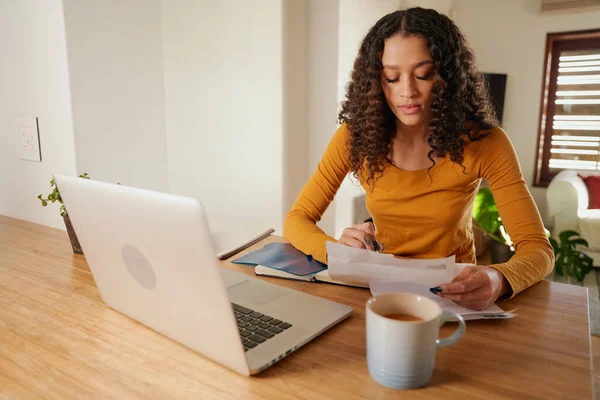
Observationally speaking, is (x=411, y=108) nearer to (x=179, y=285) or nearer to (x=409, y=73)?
(x=409, y=73)

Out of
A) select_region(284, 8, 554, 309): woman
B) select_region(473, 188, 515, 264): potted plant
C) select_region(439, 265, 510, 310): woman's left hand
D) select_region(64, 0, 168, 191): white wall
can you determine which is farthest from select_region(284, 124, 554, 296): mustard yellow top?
select_region(473, 188, 515, 264): potted plant

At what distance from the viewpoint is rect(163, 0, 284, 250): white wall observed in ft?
6.60

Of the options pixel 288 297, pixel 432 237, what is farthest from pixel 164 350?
pixel 432 237

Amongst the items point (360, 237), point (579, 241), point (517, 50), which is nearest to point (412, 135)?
point (360, 237)

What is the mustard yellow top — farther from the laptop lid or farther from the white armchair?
the white armchair

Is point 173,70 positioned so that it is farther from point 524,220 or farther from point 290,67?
point 524,220

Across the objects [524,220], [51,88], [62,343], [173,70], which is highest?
[173,70]

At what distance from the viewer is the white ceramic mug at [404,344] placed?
50 centimetres

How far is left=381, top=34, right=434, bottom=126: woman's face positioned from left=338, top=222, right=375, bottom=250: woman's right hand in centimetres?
33

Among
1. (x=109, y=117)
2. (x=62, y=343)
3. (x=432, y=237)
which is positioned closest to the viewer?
(x=62, y=343)

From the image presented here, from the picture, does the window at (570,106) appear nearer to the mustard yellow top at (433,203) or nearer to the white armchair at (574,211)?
the white armchair at (574,211)

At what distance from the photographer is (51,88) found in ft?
4.47

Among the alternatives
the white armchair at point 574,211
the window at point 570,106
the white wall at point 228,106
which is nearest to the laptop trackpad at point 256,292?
the white wall at point 228,106

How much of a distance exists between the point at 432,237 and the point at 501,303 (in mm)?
405
